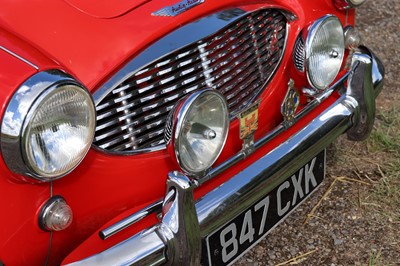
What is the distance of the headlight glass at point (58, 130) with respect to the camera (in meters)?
1.51

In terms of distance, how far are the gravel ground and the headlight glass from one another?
3.67 ft

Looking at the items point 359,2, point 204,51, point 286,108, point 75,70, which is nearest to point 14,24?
Result: point 75,70

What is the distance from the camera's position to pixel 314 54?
221cm

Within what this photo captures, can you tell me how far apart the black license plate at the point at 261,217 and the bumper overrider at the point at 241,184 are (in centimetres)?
4

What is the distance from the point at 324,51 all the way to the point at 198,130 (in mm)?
666

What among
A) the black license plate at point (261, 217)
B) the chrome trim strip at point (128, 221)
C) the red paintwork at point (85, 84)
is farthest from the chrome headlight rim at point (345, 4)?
the chrome trim strip at point (128, 221)

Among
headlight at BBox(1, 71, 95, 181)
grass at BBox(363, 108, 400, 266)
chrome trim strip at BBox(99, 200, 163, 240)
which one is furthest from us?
grass at BBox(363, 108, 400, 266)

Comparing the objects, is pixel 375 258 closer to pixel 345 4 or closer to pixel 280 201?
pixel 280 201

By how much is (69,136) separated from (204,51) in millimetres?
555

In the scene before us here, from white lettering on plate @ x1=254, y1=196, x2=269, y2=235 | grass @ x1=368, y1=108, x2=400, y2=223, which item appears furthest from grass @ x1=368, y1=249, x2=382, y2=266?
white lettering on plate @ x1=254, y1=196, x2=269, y2=235

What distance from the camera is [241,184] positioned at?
197cm

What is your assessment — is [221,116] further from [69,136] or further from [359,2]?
[359,2]

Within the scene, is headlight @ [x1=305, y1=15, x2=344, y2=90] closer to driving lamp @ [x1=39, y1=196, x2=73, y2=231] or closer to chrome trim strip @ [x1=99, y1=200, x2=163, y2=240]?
chrome trim strip @ [x1=99, y1=200, x2=163, y2=240]

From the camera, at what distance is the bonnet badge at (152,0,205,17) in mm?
1862
